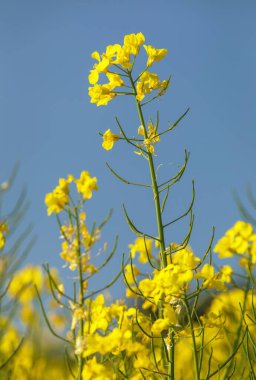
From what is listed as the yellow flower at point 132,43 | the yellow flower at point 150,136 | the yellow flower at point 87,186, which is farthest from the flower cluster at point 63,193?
the yellow flower at point 132,43

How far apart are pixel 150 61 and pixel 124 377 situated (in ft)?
4.61

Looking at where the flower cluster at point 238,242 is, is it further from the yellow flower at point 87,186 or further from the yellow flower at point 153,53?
the yellow flower at point 153,53

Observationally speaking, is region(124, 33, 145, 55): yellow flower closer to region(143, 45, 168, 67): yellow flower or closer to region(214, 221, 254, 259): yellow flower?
region(143, 45, 168, 67): yellow flower

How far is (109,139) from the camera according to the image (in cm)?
249

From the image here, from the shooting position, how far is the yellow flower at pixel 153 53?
8.27 ft

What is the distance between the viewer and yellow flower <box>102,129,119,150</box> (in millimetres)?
2480

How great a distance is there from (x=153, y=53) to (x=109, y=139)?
1.48 ft

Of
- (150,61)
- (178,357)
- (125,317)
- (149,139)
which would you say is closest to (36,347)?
(125,317)

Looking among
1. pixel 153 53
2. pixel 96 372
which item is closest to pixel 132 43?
pixel 153 53

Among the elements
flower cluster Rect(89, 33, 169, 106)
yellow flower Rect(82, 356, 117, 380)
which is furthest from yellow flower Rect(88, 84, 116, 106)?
yellow flower Rect(82, 356, 117, 380)

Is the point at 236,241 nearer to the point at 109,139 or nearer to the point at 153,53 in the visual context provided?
the point at 109,139

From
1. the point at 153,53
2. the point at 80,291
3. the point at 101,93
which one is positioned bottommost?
the point at 80,291

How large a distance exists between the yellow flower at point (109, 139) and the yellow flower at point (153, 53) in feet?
1.22

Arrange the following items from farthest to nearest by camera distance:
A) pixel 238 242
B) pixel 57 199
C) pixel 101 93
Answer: pixel 101 93 < pixel 57 199 < pixel 238 242
